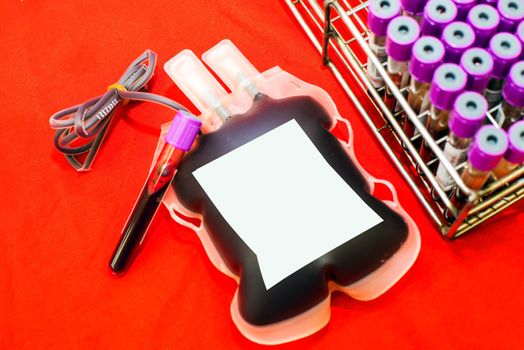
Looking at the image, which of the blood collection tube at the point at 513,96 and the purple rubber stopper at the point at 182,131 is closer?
the blood collection tube at the point at 513,96

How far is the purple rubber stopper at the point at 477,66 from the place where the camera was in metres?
0.54

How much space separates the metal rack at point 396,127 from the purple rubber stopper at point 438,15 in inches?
2.3

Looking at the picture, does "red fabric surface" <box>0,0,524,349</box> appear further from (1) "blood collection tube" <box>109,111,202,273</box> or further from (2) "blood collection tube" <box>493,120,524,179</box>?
(2) "blood collection tube" <box>493,120,524,179</box>

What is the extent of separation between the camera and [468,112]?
52 cm

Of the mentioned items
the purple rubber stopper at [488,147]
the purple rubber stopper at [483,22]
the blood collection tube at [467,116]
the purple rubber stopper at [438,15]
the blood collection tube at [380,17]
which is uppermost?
the blood collection tube at [380,17]

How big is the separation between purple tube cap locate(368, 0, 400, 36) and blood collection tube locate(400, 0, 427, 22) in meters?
0.01

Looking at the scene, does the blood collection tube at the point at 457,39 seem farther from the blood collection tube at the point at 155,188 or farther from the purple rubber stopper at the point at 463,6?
the blood collection tube at the point at 155,188

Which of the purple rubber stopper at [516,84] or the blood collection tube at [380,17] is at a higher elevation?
the blood collection tube at [380,17]

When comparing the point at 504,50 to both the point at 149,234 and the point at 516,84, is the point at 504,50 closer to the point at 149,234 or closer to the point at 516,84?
the point at 516,84

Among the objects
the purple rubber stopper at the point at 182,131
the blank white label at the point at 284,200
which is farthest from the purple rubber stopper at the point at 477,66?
the purple rubber stopper at the point at 182,131

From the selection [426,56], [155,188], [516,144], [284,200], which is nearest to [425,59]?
[426,56]

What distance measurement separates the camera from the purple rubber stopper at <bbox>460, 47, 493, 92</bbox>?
54 cm

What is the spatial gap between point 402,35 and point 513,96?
0.38 ft

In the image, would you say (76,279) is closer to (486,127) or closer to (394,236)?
(394,236)
